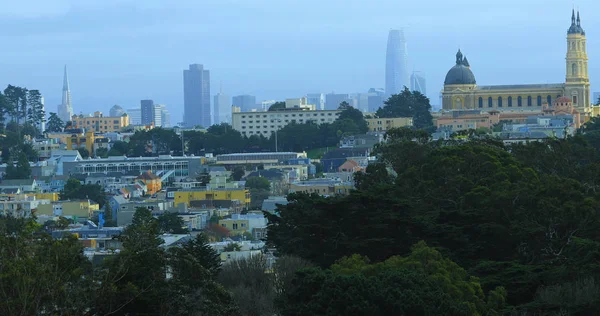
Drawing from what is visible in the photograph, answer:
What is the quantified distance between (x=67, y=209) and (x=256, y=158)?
24052 mm

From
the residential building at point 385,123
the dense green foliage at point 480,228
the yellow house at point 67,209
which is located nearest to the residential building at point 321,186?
the yellow house at point 67,209

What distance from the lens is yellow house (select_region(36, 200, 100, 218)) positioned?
70.2 metres

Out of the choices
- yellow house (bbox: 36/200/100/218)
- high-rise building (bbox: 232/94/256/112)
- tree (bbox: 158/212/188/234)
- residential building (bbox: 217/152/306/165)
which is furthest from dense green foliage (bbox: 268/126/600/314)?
high-rise building (bbox: 232/94/256/112)

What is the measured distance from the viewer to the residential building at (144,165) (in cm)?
9312

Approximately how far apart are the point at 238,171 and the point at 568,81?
33746 mm

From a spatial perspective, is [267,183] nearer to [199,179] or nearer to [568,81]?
[199,179]

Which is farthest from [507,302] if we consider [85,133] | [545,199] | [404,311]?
[85,133]

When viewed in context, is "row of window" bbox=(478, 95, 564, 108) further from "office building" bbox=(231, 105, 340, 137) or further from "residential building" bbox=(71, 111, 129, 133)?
"residential building" bbox=(71, 111, 129, 133)

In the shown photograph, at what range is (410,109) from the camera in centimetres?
11012

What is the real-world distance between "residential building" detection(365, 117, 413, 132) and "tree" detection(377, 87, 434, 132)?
268cm

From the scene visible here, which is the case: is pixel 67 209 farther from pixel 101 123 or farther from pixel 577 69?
pixel 101 123

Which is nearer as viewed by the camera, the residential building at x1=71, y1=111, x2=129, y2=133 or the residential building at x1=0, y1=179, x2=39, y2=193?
the residential building at x1=0, y1=179, x2=39, y2=193

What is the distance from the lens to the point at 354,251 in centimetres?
3475

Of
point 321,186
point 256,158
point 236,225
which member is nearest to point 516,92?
point 256,158
